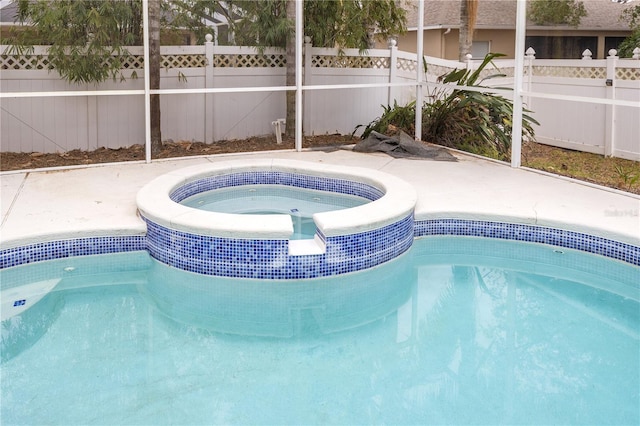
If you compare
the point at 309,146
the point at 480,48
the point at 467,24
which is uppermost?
the point at 467,24

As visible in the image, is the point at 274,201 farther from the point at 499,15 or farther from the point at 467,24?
the point at 499,15

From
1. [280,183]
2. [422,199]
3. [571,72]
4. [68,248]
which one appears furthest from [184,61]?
[571,72]

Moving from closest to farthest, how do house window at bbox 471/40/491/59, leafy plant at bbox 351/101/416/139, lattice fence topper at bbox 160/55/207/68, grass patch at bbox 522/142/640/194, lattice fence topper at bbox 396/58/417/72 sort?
grass patch at bbox 522/142/640/194
lattice fence topper at bbox 160/55/207/68
leafy plant at bbox 351/101/416/139
lattice fence topper at bbox 396/58/417/72
house window at bbox 471/40/491/59

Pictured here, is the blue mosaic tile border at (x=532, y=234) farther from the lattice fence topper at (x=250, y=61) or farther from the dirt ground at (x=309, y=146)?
the lattice fence topper at (x=250, y=61)

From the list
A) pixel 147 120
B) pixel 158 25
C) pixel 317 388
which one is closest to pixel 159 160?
pixel 147 120

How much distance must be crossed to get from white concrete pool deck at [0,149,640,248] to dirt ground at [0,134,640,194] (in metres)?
0.91

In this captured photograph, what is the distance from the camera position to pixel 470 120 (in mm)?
8992

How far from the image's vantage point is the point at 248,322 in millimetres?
4230

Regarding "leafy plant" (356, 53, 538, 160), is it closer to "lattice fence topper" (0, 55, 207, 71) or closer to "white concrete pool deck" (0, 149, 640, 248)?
"white concrete pool deck" (0, 149, 640, 248)

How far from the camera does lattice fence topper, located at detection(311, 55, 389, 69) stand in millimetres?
10094

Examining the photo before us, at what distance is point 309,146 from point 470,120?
225 centimetres

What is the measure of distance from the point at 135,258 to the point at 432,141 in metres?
5.32

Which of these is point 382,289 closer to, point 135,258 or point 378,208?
point 378,208

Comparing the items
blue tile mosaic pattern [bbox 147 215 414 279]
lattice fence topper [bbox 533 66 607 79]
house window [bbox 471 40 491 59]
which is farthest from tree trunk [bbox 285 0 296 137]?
house window [bbox 471 40 491 59]
